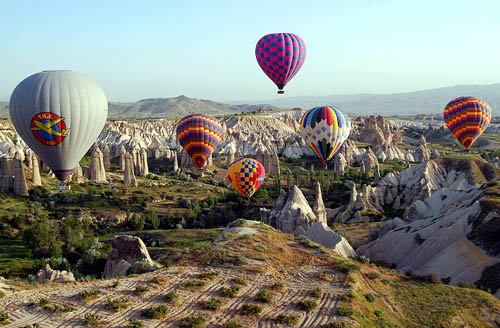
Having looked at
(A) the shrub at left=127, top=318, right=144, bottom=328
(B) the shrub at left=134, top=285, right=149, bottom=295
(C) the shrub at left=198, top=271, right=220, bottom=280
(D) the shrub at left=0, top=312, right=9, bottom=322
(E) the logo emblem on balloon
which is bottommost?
(A) the shrub at left=127, top=318, right=144, bottom=328

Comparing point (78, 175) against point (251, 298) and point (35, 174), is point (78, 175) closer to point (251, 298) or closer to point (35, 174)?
point (35, 174)

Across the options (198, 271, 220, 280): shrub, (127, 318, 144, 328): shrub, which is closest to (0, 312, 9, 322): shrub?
(127, 318, 144, 328): shrub

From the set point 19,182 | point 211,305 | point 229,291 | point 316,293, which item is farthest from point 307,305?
point 19,182

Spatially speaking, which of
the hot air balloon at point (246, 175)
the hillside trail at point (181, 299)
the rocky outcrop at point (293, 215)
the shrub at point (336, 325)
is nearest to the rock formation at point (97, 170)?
the hot air balloon at point (246, 175)

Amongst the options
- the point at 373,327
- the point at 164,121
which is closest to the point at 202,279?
the point at 373,327

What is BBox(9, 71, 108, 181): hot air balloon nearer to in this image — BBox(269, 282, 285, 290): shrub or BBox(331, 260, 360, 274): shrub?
BBox(269, 282, 285, 290): shrub

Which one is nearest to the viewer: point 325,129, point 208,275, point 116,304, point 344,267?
point 116,304

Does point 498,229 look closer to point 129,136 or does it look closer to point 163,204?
point 163,204
